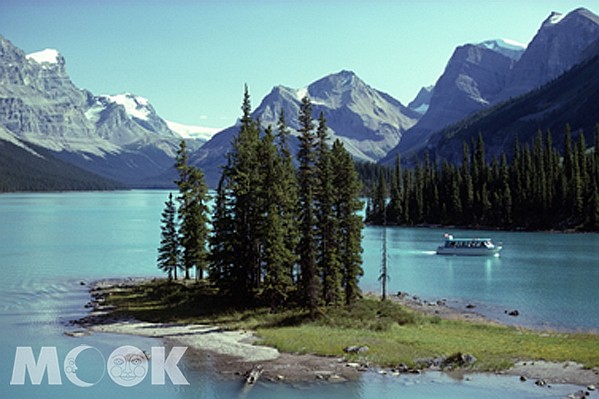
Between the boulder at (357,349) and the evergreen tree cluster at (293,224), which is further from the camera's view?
the evergreen tree cluster at (293,224)

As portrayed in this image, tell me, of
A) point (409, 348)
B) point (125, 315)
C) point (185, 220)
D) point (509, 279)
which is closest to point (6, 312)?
point (125, 315)

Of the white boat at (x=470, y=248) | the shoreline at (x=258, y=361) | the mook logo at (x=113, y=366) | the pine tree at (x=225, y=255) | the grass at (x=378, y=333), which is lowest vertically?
the mook logo at (x=113, y=366)

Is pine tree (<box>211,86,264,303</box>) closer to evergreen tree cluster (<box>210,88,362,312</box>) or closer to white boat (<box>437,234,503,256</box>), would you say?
evergreen tree cluster (<box>210,88,362,312</box>)

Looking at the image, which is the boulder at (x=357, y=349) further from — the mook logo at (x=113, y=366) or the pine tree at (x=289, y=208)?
the pine tree at (x=289, y=208)

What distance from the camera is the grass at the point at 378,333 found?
46.4m

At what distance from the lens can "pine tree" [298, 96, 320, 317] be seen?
59.8m

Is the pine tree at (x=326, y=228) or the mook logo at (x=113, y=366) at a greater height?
the pine tree at (x=326, y=228)

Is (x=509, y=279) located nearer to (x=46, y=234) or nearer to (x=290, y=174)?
(x=290, y=174)

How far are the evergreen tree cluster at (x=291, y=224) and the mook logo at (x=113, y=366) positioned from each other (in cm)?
1504

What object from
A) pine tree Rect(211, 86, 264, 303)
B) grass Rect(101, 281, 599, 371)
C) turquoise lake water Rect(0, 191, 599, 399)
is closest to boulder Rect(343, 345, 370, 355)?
grass Rect(101, 281, 599, 371)

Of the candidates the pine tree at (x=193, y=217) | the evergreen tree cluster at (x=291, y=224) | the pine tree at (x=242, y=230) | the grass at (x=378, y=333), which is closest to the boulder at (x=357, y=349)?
the grass at (x=378, y=333)

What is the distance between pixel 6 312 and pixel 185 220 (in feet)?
79.6

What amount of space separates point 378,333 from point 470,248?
89469mm

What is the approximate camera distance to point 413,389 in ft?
131
